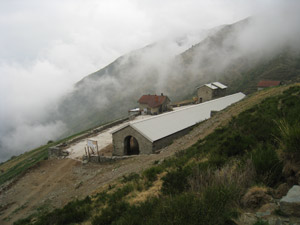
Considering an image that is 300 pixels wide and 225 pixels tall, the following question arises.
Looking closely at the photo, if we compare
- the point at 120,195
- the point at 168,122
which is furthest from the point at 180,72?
the point at 120,195

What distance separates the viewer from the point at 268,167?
4.44m

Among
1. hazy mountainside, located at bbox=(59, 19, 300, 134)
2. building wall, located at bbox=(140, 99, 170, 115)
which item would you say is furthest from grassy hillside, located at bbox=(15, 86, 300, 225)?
hazy mountainside, located at bbox=(59, 19, 300, 134)

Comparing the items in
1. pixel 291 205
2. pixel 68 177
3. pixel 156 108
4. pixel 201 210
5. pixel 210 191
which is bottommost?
pixel 68 177

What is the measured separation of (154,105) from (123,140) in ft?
80.9

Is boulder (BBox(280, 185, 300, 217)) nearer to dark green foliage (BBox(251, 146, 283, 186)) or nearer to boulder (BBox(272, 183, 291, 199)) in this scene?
boulder (BBox(272, 183, 291, 199))

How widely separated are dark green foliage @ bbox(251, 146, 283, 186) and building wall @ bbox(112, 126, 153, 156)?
1378cm

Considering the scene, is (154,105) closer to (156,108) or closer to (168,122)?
(156,108)

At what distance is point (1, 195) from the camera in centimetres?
1681

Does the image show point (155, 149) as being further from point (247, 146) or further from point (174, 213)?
point (174, 213)

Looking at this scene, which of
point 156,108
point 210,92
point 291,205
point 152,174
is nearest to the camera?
point 291,205

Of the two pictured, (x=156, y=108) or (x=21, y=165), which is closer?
(x=21, y=165)

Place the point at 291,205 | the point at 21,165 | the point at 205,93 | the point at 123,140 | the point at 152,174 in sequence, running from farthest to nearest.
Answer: the point at 205,93
the point at 21,165
the point at 123,140
the point at 152,174
the point at 291,205

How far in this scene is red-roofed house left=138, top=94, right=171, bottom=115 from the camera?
44312 millimetres

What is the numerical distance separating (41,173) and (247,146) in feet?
64.9
